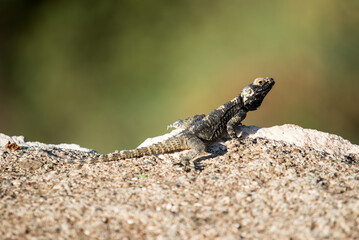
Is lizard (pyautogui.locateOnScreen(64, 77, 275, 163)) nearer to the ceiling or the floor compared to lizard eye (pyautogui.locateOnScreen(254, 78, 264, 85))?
nearer to the floor

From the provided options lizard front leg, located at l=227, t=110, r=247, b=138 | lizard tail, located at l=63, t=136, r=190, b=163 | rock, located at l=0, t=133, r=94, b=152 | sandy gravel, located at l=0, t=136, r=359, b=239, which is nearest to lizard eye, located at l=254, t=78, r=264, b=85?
lizard front leg, located at l=227, t=110, r=247, b=138

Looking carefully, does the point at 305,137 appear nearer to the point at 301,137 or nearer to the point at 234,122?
the point at 301,137

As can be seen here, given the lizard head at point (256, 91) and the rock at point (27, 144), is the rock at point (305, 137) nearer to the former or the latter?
the lizard head at point (256, 91)

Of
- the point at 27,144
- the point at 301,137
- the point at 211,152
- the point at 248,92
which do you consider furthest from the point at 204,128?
the point at 27,144

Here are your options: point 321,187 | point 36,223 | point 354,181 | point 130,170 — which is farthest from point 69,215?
point 354,181

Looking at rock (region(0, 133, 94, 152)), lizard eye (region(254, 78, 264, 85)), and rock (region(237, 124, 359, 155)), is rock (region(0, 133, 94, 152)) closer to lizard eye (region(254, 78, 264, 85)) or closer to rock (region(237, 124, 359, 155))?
rock (region(237, 124, 359, 155))

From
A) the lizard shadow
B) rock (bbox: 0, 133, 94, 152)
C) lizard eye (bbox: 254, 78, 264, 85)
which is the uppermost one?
rock (bbox: 0, 133, 94, 152)

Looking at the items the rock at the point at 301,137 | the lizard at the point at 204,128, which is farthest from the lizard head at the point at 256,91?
the rock at the point at 301,137
